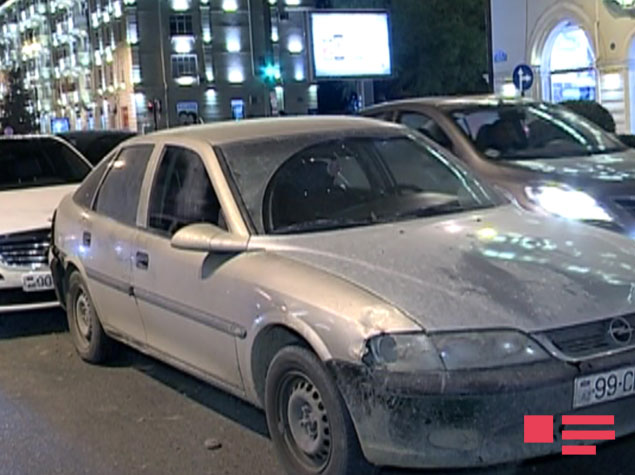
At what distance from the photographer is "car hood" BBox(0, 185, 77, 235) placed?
25.1ft

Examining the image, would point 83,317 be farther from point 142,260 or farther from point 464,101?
point 464,101

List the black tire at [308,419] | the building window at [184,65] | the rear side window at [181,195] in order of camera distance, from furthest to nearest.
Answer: the building window at [184,65] < the rear side window at [181,195] < the black tire at [308,419]

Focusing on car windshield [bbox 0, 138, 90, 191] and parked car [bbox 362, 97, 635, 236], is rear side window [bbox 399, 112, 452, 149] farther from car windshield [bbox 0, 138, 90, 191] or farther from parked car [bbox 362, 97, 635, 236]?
car windshield [bbox 0, 138, 90, 191]

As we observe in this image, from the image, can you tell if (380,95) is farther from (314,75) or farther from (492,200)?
(492,200)

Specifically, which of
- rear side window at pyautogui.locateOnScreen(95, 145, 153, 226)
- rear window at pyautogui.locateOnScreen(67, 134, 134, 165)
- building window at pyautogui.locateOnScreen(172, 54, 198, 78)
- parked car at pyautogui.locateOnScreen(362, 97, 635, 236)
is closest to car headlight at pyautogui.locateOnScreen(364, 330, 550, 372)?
rear side window at pyautogui.locateOnScreen(95, 145, 153, 226)

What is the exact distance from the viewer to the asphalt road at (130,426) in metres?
4.59

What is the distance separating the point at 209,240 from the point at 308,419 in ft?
3.42

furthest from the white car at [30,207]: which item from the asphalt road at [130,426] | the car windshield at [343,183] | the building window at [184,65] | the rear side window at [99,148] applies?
the building window at [184,65]

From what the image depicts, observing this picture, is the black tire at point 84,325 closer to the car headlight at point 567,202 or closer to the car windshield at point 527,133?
the car headlight at point 567,202

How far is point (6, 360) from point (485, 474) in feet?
13.5

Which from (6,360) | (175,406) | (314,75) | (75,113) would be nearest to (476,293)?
(175,406)

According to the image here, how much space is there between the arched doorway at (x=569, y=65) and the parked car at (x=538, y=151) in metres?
15.8

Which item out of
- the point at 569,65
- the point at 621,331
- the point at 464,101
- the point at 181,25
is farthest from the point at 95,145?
the point at 181,25

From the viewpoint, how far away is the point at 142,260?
5.42 metres
